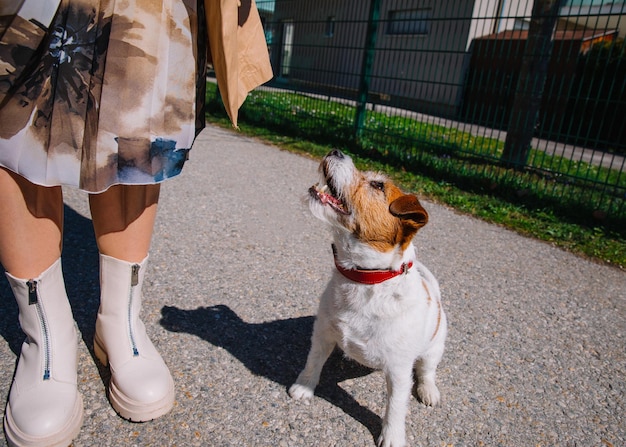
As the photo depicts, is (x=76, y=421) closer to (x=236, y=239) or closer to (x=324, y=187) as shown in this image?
(x=324, y=187)

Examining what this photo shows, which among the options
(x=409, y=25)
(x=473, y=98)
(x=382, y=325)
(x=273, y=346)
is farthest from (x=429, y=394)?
(x=409, y=25)

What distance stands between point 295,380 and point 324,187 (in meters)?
0.96

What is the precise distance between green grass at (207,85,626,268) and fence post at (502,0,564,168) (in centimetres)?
30

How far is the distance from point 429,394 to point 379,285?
725mm

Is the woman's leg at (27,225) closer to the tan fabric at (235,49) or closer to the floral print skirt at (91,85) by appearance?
the floral print skirt at (91,85)

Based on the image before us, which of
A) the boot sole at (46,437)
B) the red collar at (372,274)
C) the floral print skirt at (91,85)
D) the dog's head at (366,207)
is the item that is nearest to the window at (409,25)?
the dog's head at (366,207)

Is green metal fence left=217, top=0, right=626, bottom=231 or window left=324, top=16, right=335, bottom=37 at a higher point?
window left=324, top=16, right=335, bottom=37

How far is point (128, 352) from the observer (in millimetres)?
2004

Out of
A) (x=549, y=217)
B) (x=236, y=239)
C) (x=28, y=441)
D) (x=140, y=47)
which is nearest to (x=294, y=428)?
(x=28, y=441)

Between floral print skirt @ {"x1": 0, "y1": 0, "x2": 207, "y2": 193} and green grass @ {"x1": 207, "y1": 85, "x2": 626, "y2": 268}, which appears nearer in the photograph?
floral print skirt @ {"x1": 0, "y1": 0, "x2": 207, "y2": 193}

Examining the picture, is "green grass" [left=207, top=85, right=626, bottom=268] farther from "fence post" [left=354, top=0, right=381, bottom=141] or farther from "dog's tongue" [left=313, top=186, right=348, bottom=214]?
"dog's tongue" [left=313, top=186, right=348, bottom=214]

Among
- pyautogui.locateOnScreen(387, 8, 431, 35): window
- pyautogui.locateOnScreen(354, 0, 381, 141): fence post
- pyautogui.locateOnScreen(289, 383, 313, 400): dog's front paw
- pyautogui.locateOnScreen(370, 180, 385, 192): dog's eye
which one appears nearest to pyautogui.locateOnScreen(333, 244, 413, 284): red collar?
pyautogui.locateOnScreen(370, 180, 385, 192): dog's eye

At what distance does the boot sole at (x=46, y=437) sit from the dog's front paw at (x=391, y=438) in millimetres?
1226

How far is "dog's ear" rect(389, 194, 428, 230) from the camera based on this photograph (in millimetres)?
1812
